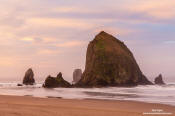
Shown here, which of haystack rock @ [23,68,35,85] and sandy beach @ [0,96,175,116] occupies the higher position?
haystack rock @ [23,68,35,85]

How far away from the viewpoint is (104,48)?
7694 centimetres

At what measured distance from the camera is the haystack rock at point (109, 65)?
71.0 metres

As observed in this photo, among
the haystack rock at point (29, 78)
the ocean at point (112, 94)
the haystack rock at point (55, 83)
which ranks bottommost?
the ocean at point (112, 94)

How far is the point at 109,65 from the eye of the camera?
73312 mm

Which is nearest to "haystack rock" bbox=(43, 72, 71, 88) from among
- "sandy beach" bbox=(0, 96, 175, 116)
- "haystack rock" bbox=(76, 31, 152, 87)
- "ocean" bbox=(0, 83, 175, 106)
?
"haystack rock" bbox=(76, 31, 152, 87)

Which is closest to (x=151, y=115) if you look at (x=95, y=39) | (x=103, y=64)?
(x=103, y=64)

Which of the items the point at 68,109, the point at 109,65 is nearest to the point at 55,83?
the point at 109,65

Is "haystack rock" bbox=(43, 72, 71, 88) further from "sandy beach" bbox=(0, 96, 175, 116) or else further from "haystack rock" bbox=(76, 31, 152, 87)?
"sandy beach" bbox=(0, 96, 175, 116)

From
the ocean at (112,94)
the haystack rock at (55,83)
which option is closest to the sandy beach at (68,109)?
the ocean at (112,94)

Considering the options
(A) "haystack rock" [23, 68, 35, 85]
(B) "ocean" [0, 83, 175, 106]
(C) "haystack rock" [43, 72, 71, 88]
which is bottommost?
(B) "ocean" [0, 83, 175, 106]

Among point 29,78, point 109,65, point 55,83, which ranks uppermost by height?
point 109,65

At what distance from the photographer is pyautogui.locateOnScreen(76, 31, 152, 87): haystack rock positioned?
233 feet

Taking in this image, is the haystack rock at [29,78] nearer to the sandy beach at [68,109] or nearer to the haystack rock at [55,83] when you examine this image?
the haystack rock at [55,83]

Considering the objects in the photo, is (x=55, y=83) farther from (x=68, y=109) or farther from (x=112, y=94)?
(x=68, y=109)
